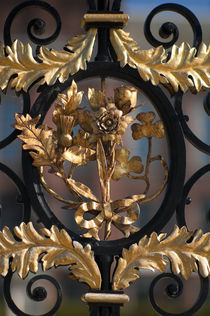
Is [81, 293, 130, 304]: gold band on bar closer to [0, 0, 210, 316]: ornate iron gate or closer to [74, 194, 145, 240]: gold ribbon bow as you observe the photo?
[0, 0, 210, 316]: ornate iron gate

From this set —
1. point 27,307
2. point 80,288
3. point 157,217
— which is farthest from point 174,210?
point 27,307

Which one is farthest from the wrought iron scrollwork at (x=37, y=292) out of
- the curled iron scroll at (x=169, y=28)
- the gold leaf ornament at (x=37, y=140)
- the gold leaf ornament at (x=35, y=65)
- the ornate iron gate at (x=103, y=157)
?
the curled iron scroll at (x=169, y=28)

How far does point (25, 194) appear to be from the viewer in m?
1.89

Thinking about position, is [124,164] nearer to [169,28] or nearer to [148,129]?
[148,129]

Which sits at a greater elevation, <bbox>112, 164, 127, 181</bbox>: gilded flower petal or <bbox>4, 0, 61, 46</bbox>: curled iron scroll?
<bbox>4, 0, 61, 46</bbox>: curled iron scroll

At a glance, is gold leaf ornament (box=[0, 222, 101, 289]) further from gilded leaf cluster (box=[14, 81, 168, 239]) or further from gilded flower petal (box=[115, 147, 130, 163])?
gilded flower petal (box=[115, 147, 130, 163])

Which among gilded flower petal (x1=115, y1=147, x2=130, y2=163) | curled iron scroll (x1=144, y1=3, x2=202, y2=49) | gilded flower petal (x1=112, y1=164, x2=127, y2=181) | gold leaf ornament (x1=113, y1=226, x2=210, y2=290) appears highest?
curled iron scroll (x1=144, y1=3, x2=202, y2=49)

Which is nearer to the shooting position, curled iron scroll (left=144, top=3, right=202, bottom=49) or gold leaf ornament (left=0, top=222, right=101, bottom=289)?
gold leaf ornament (left=0, top=222, right=101, bottom=289)

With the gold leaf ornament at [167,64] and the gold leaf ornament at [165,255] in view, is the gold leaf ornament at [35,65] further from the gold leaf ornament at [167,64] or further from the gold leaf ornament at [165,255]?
the gold leaf ornament at [165,255]

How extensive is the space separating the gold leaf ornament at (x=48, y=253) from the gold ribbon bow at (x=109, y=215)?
0.14ft

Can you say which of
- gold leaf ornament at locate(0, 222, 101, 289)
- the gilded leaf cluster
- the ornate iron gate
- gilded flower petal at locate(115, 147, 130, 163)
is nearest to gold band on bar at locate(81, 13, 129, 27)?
the ornate iron gate

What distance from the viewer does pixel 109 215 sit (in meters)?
1.87

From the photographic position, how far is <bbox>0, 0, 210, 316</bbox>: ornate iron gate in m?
1.84

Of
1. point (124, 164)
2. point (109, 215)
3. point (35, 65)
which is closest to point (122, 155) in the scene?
point (124, 164)
